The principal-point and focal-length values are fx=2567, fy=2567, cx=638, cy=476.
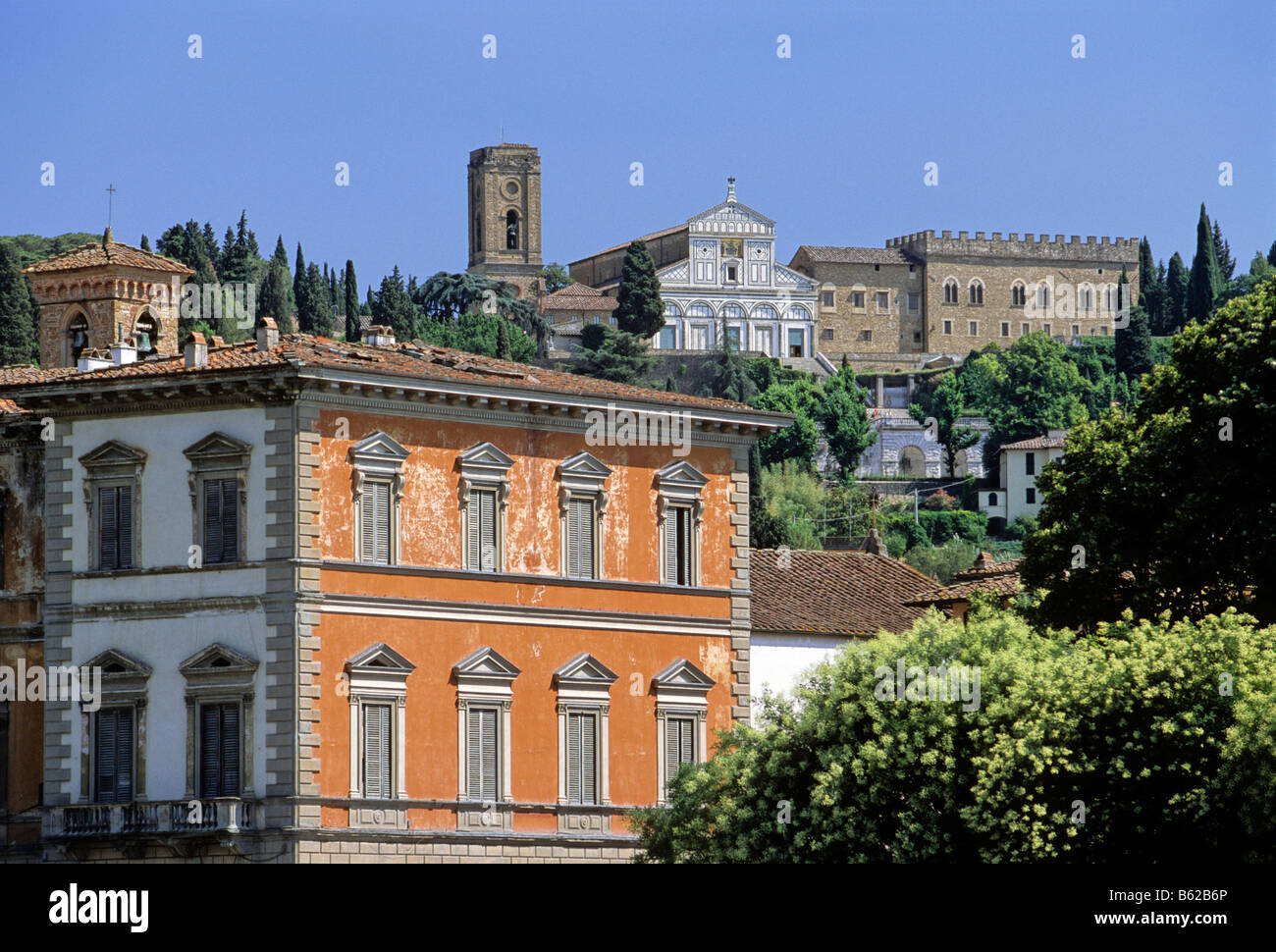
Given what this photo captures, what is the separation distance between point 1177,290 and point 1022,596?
14923cm

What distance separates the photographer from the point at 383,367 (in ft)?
142

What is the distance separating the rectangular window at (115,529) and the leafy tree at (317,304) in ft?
342

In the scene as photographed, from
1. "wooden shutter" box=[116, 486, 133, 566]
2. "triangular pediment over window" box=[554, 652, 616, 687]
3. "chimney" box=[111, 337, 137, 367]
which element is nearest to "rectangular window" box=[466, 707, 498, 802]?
"triangular pediment over window" box=[554, 652, 616, 687]

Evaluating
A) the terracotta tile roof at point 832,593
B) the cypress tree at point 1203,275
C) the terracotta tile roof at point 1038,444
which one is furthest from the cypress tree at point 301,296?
the terracotta tile roof at point 832,593

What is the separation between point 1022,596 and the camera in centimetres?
5281

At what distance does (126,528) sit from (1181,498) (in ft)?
60.9

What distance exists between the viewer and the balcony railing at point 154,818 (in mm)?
41094

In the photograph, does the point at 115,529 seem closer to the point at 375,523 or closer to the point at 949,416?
the point at 375,523

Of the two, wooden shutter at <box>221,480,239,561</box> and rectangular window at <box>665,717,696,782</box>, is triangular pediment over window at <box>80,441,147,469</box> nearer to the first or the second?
wooden shutter at <box>221,480,239,561</box>

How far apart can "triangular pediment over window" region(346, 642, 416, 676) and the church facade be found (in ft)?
462

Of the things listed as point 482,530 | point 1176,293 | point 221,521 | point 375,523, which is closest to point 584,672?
point 482,530

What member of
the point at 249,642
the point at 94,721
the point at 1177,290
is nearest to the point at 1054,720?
the point at 249,642
